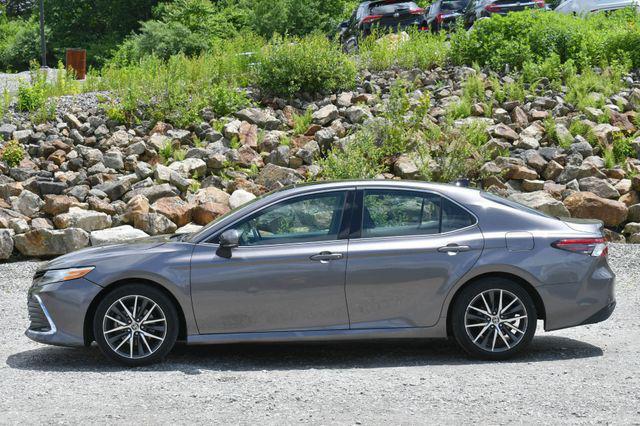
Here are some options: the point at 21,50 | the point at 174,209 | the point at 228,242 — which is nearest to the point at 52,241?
the point at 174,209

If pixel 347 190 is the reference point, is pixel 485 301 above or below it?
below

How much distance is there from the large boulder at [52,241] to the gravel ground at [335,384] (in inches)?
150

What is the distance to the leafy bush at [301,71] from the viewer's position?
57.3 ft

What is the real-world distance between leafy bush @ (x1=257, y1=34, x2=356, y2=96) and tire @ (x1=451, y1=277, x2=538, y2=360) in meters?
10.1

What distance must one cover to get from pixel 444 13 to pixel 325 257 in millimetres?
21801

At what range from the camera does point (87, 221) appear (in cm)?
1320

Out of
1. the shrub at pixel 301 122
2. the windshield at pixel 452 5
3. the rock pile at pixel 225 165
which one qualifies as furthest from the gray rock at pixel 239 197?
the windshield at pixel 452 5

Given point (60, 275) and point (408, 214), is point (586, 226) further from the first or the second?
point (60, 275)

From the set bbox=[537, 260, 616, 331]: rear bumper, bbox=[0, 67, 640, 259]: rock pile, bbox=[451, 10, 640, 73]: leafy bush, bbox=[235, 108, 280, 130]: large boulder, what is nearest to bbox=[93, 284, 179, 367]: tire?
bbox=[537, 260, 616, 331]: rear bumper

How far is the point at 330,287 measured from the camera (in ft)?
25.0

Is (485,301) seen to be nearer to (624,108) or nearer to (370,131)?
(370,131)

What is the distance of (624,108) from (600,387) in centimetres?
1112

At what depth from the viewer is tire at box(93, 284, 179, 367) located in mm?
7613

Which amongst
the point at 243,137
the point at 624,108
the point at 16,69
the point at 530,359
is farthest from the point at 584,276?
the point at 16,69
